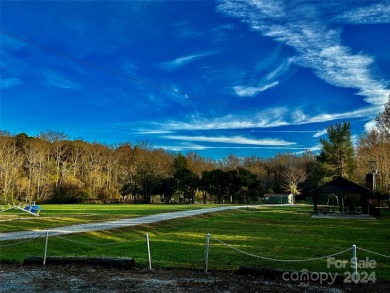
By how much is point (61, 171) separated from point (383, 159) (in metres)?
61.6

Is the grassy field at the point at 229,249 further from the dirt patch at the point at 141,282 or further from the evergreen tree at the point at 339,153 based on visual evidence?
the evergreen tree at the point at 339,153

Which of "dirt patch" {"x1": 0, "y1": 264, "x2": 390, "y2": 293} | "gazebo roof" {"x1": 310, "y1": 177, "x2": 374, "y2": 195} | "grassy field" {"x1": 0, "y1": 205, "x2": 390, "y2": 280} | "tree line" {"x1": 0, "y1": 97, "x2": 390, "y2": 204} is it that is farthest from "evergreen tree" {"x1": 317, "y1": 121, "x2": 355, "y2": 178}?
"dirt patch" {"x1": 0, "y1": 264, "x2": 390, "y2": 293}

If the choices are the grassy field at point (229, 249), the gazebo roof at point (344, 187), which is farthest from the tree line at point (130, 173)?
the grassy field at point (229, 249)

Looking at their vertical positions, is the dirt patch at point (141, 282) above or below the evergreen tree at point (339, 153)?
below

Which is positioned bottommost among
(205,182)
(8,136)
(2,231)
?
(2,231)

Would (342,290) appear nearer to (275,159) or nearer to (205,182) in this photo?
(205,182)

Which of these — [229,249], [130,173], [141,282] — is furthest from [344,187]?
[130,173]

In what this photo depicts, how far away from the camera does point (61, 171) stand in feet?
267

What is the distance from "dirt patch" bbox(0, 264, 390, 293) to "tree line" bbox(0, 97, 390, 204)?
51632mm

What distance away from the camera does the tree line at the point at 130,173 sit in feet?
217

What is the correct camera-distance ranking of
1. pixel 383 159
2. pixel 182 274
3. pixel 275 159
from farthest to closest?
pixel 275 159 → pixel 383 159 → pixel 182 274

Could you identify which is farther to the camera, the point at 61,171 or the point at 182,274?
the point at 61,171

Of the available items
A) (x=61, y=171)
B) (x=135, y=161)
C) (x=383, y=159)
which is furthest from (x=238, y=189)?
(x=61, y=171)

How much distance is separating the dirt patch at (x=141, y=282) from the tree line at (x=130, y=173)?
5163 centimetres
